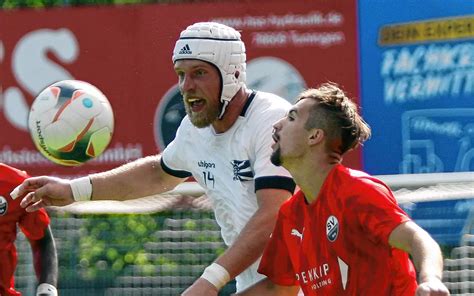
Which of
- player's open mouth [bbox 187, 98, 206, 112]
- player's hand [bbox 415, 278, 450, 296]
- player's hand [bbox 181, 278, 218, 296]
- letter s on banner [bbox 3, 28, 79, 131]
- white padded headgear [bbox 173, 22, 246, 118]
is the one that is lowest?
player's hand [bbox 415, 278, 450, 296]

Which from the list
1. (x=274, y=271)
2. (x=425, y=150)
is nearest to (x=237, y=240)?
(x=274, y=271)

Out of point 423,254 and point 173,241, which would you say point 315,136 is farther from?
point 173,241

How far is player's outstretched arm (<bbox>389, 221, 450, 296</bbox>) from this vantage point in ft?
15.9

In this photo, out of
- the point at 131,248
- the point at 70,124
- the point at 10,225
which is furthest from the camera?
the point at 131,248

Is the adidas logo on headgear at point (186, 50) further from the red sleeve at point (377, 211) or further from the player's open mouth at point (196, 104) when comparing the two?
the red sleeve at point (377, 211)

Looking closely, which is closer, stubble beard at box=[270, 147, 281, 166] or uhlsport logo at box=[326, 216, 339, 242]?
uhlsport logo at box=[326, 216, 339, 242]

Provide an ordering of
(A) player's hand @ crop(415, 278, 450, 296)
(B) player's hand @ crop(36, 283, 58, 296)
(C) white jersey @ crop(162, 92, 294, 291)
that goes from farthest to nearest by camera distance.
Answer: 1. (B) player's hand @ crop(36, 283, 58, 296)
2. (C) white jersey @ crop(162, 92, 294, 291)
3. (A) player's hand @ crop(415, 278, 450, 296)

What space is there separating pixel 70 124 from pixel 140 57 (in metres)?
5.90

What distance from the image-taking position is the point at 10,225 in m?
8.02

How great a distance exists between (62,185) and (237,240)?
43.7 inches

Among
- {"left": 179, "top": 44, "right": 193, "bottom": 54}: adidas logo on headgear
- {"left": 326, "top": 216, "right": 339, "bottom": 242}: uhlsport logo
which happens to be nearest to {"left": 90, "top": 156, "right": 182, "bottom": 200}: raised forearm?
{"left": 179, "top": 44, "right": 193, "bottom": 54}: adidas logo on headgear

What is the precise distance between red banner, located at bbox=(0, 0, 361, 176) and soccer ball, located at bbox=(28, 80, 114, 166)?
17.0 ft

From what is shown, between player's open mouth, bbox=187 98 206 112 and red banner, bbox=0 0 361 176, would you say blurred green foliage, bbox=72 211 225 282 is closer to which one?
red banner, bbox=0 0 361 176

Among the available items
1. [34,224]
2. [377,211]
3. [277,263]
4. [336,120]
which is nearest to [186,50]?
[336,120]
